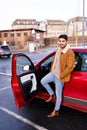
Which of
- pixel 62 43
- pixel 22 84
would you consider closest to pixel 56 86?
pixel 22 84

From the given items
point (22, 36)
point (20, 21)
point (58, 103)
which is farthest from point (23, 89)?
point (20, 21)

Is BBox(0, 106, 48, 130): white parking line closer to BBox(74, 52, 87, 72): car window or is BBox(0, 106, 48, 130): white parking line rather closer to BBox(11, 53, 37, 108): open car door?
BBox(11, 53, 37, 108): open car door

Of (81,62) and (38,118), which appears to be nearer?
(81,62)

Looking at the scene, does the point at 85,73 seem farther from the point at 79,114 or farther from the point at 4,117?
the point at 4,117

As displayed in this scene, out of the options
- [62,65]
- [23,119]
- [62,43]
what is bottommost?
[23,119]

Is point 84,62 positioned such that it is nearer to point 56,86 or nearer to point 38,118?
point 56,86

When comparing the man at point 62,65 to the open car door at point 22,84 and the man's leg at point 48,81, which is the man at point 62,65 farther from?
the open car door at point 22,84

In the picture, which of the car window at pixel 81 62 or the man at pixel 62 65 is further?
the car window at pixel 81 62

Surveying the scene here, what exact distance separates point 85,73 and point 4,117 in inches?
78.3

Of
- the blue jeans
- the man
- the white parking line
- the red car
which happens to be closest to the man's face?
the man

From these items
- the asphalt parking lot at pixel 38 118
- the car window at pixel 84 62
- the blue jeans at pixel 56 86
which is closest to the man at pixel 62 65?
the blue jeans at pixel 56 86

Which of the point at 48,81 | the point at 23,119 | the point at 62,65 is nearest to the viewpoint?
the point at 62,65

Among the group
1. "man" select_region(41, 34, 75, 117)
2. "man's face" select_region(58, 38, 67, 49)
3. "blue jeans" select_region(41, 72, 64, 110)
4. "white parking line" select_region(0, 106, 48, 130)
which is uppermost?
"man's face" select_region(58, 38, 67, 49)

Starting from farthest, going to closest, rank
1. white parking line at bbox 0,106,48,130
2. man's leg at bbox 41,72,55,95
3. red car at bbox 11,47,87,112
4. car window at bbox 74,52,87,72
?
man's leg at bbox 41,72,55,95
car window at bbox 74,52,87,72
red car at bbox 11,47,87,112
white parking line at bbox 0,106,48,130
